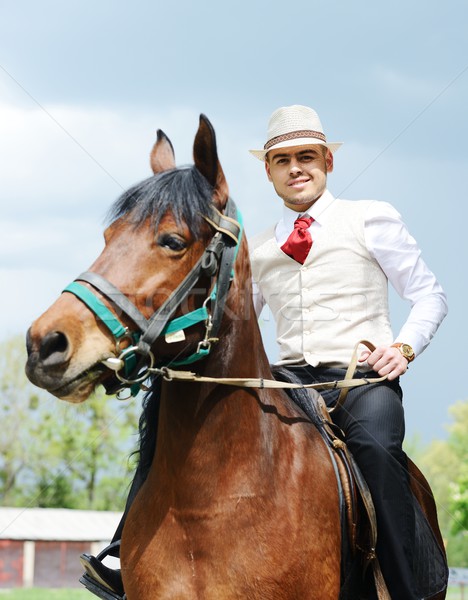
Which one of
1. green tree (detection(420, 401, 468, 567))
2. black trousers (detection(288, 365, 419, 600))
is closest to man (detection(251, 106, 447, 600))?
black trousers (detection(288, 365, 419, 600))

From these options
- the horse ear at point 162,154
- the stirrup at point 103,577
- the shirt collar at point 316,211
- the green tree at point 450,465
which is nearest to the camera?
the horse ear at point 162,154

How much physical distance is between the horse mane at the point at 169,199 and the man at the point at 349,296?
1399 millimetres

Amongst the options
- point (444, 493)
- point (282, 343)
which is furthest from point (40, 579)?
point (282, 343)

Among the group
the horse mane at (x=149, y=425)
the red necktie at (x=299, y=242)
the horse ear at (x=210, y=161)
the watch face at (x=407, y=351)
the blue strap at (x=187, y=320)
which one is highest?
the horse ear at (x=210, y=161)

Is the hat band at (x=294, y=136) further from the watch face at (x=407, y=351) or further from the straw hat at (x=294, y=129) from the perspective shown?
the watch face at (x=407, y=351)

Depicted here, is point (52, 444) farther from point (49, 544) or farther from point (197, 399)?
point (197, 399)

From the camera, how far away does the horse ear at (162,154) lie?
532 centimetres

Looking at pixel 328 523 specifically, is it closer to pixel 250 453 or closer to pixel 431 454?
pixel 250 453

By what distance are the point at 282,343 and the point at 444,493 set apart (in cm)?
6443

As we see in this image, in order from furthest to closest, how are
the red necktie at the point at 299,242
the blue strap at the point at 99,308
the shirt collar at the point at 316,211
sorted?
the shirt collar at the point at 316,211 < the red necktie at the point at 299,242 < the blue strap at the point at 99,308

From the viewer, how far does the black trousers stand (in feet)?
16.8

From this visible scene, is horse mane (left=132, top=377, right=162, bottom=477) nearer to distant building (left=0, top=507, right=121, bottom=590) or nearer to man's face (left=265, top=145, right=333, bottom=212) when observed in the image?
man's face (left=265, top=145, right=333, bottom=212)

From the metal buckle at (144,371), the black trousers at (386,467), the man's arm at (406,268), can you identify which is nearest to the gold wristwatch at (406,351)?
the man's arm at (406,268)

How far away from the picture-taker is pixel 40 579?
42281mm
